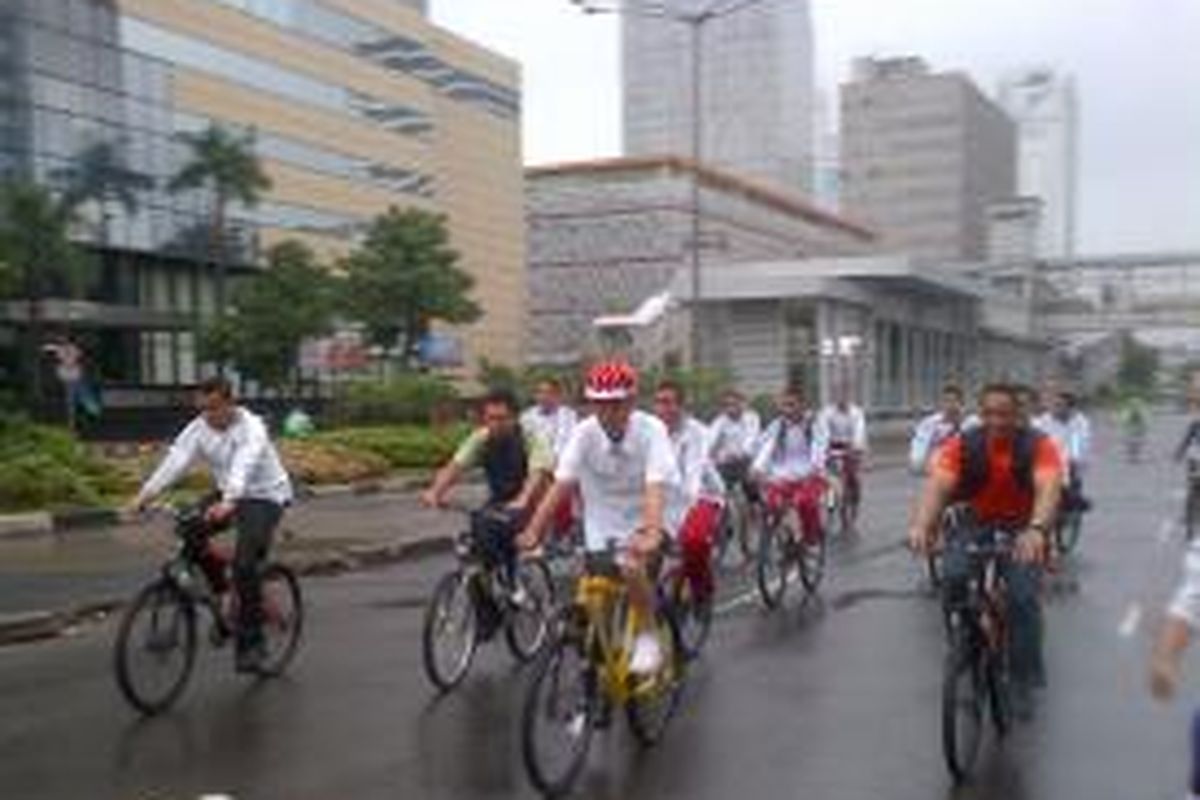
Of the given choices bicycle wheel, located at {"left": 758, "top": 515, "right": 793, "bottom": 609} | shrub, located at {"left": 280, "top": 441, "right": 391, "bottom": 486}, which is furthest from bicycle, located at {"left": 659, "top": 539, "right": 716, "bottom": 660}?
shrub, located at {"left": 280, "top": 441, "right": 391, "bottom": 486}

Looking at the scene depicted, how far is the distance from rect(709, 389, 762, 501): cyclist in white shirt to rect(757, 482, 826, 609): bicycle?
199 centimetres

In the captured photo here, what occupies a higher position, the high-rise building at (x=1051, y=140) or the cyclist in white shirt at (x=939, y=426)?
the high-rise building at (x=1051, y=140)

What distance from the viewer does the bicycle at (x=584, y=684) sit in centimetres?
855

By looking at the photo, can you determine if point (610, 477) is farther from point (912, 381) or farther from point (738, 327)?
point (912, 381)

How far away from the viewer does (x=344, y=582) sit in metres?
19.6

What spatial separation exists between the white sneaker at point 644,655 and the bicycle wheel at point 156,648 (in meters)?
3.18

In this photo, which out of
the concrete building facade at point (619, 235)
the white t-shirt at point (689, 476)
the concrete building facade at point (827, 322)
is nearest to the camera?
the white t-shirt at point (689, 476)

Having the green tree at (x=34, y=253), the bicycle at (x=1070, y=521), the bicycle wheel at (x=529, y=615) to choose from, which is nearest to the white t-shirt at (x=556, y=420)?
the bicycle wheel at (x=529, y=615)

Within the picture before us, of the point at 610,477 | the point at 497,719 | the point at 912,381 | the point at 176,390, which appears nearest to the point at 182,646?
the point at 497,719

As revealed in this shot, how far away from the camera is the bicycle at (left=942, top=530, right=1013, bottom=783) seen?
8961 mm

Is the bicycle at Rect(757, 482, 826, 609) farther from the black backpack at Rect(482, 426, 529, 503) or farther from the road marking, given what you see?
the black backpack at Rect(482, 426, 529, 503)

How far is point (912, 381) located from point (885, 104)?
30.7m

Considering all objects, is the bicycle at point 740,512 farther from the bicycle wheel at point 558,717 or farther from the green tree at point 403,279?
the green tree at point 403,279

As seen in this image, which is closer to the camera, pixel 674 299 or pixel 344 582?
pixel 344 582
